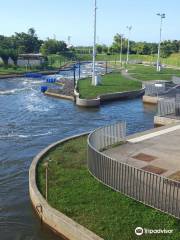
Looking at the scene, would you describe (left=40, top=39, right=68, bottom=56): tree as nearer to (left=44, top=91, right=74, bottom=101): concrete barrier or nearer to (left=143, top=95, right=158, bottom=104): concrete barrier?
(left=44, top=91, right=74, bottom=101): concrete barrier

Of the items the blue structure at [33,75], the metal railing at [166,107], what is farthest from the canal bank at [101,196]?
the blue structure at [33,75]

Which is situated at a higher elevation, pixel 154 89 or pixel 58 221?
pixel 154 89

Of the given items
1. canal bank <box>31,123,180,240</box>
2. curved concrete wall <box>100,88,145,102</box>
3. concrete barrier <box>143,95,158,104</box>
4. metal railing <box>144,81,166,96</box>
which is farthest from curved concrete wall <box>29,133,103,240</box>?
metal railing <box>144,81,166,96</box>

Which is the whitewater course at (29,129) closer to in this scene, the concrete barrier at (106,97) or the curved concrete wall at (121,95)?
the concrete barrier at (106,97)

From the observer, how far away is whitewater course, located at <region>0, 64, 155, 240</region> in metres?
15.0

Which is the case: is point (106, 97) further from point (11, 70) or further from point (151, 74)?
point (11, 70)

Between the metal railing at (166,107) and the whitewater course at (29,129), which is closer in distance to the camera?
the whitewater course at (29,129)

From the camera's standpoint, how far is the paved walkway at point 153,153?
17.5 meters

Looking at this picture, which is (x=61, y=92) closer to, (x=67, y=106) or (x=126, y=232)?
(x=67, y=106)

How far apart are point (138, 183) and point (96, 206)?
1775mm

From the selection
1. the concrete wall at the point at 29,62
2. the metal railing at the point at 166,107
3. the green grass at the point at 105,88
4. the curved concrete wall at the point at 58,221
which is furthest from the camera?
the concrete wall at the point at 29,62

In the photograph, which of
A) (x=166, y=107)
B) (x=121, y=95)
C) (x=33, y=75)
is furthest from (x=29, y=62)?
(x=166, y=107)

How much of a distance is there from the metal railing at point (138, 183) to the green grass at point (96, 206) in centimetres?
25

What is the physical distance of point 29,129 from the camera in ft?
98.8
